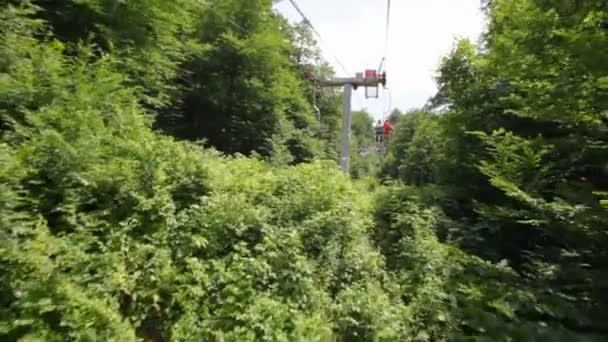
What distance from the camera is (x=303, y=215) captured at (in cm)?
496

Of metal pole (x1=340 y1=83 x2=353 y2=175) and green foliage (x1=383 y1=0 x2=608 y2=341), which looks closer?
green foliage (x1=383 y1=0 x2=608 y2=341)

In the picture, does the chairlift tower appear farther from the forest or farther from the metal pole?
the forest

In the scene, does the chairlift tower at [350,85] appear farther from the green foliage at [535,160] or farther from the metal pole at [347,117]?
the green foliage at [535,160]

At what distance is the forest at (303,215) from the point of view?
116 inches

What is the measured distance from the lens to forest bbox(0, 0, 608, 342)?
294cm

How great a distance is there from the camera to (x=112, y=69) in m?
6.45

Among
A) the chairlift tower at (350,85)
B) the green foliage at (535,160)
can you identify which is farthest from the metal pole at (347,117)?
the green foliage at (535,160)

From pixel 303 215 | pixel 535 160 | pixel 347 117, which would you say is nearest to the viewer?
pixel 535 160

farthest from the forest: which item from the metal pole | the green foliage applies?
the metal pole

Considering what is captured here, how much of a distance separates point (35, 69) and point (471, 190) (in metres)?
6.37

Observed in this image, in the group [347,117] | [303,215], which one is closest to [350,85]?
[347,117]

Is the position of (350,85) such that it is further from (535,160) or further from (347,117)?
(535,160)

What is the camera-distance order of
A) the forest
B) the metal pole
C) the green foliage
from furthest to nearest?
1. the metal pole
2. the forest
3. the green foliage

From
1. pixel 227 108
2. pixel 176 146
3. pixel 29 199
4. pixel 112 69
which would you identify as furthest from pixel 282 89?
pixel 29 199
